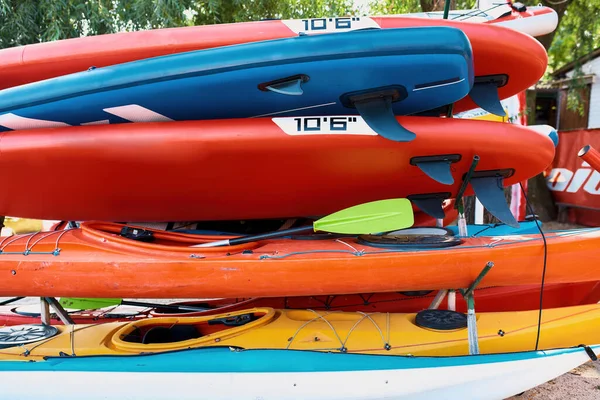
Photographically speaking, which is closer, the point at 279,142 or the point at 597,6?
the point at 279,142

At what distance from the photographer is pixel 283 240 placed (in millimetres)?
2783

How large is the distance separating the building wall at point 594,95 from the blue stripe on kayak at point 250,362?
31.5 feet

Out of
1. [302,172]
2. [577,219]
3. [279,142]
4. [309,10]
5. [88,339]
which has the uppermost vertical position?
[309,10]

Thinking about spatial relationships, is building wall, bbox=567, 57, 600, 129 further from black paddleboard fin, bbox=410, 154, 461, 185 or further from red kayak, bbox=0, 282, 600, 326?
black paddleboard fin, bbox=410, 154, 461, 185

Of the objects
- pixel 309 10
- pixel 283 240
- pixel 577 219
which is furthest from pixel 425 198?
pixel 577 219

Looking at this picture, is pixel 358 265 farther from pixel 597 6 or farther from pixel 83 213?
pixel 597 6

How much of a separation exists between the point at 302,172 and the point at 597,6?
7237mm

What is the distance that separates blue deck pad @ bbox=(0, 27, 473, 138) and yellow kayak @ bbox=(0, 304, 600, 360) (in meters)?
1.28

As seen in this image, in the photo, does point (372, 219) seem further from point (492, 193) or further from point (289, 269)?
point (492, 193)

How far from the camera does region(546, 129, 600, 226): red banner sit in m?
6.91

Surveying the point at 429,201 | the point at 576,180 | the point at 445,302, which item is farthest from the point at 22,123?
the point at 576,180

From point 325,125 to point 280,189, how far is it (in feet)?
1.69

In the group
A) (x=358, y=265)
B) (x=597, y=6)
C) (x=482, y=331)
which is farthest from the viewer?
(x=597, y=6)

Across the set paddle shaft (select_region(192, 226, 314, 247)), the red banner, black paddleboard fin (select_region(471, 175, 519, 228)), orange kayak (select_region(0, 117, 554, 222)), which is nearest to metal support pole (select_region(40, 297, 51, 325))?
orange kayak (select_region(0, 117, 554, 222))
